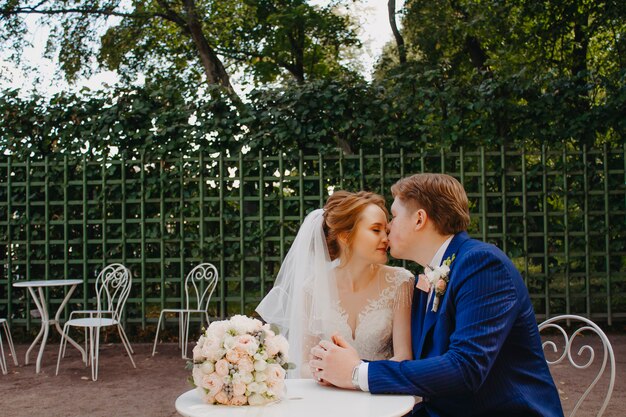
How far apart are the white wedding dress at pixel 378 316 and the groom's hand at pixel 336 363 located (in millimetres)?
817

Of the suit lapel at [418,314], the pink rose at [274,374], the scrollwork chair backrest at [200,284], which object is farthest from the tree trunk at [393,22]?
the pink rose at [274,374]

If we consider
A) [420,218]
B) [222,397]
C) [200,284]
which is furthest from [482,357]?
[200,284]

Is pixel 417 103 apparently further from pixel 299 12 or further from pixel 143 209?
pixel 299 12

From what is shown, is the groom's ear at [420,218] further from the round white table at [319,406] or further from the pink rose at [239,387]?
the pink rose at [239,387]

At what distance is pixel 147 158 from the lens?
7992 mm

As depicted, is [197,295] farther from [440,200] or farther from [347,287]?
[440,200]

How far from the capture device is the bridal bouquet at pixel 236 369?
220 centimetres

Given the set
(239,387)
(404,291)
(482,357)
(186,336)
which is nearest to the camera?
(482,357)

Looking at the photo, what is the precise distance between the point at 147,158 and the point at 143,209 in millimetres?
610

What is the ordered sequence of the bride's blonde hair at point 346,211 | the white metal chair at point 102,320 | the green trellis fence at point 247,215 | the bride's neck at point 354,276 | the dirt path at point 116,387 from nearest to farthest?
the bride's blonde hair at point 346,211 → the bride's neck at point 354,276 → the dirt path at point 116,387 → the white metal chair at point 102,320 → the green trellis fence at point 247,215

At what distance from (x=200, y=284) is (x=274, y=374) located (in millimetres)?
5616

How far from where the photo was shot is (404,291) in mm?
3188

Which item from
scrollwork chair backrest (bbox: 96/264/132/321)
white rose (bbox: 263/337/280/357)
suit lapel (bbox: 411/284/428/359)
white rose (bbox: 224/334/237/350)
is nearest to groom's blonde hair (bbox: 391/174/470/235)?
suit lapel (bbox: 411/284/428/359)

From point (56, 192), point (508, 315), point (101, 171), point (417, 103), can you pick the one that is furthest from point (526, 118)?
point (508, 315)
